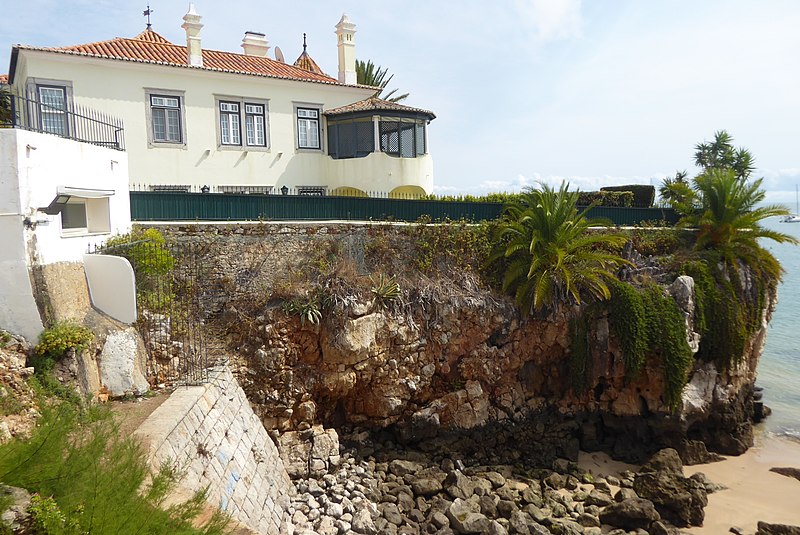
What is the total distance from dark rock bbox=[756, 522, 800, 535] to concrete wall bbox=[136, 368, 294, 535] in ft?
38.3

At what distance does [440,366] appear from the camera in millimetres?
16688

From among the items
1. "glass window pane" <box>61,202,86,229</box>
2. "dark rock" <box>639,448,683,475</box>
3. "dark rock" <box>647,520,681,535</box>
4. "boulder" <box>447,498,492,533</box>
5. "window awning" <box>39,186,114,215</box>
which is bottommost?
"dark rock" <box>647,520,681,535</box>

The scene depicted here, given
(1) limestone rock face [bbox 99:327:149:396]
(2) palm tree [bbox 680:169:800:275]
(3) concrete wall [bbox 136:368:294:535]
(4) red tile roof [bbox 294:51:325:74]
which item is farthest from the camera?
(4) red tile roof [bbox 294:51:325:74]

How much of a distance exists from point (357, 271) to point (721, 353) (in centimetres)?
1268

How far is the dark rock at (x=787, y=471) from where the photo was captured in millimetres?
16375

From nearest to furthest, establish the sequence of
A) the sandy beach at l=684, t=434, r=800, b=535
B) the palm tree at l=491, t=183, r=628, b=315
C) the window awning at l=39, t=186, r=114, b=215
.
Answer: the window awning at l=39, t=186, r=114, b=215
the sandy beach at l=684, t=434, r=800, b=535
the palm tree at l=491, t=183, r=628, b=315

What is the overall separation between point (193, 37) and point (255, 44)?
4.69 m

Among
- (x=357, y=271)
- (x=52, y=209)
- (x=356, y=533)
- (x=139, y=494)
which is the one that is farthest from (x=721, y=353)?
(x=52, y=209)

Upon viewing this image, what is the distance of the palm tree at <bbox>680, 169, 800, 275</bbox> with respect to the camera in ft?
62.3

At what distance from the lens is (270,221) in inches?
667

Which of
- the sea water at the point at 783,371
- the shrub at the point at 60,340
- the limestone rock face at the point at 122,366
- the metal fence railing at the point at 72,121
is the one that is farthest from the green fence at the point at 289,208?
the sea water at the point at 783,371

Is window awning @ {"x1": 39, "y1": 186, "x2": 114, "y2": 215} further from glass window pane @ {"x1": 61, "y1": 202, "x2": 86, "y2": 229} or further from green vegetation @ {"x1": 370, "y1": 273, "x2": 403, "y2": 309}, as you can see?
green vegetation @ {"x1": 370, "y1": 273, "x2": 403, "y2": 309}

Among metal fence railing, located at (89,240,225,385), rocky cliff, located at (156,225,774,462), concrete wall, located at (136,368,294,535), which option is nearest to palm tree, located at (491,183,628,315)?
rocky cliff, located at (156,225,774,462)

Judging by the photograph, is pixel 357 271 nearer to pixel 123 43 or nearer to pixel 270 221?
pixel 270 221
